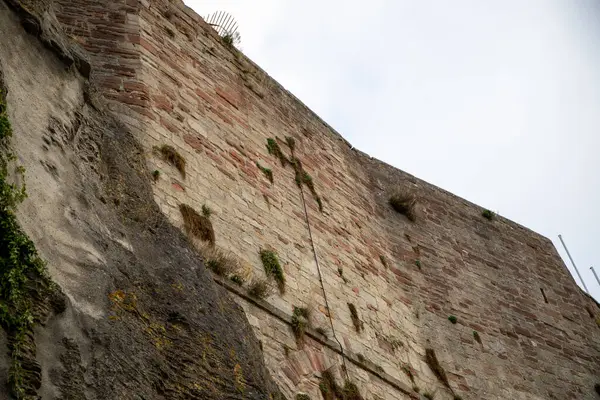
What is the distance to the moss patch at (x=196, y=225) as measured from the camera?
23.8ft

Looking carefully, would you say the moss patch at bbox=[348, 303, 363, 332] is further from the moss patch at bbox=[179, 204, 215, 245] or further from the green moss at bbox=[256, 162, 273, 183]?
the moss patch at bbox=[179, 204, 215, 245]

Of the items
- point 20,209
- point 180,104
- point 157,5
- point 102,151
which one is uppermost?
point 157,5

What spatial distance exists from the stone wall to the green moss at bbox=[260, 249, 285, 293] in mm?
91

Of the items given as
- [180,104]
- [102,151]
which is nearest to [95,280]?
[102,151]

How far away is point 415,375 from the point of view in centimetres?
908

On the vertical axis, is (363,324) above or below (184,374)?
above

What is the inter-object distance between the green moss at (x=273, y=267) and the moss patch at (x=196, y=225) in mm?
701

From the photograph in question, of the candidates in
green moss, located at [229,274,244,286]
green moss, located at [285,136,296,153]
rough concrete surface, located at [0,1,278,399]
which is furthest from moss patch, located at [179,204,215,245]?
green moss, located at [285,136,296,153]

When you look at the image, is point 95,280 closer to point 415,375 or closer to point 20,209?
point 20,209

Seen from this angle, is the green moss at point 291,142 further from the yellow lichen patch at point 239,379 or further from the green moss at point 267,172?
the yellow lichen patch at point 239,379

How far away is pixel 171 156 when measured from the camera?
7750 mm

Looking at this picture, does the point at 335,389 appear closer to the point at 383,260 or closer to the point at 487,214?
the point at 383,260

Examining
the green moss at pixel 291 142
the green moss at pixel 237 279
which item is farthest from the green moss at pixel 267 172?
the green moss at pixel 237 279

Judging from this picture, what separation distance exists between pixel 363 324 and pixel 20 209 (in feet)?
18.1
